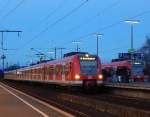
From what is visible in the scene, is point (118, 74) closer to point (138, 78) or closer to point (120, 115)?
point (138, 78)

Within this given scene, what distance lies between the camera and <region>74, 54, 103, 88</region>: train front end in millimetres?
50438

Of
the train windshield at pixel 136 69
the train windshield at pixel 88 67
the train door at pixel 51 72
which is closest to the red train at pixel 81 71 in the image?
the train windshield at pixel 88 67

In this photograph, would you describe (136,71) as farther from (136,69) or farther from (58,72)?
(58,72)

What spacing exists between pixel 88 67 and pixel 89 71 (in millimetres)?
379

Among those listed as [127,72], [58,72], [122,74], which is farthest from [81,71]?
[122,74]

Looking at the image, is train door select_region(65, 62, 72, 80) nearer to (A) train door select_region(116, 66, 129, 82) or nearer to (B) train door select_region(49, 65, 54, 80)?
(B) train door select_region(49, 65, 54, 80)

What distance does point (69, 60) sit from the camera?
173 ft

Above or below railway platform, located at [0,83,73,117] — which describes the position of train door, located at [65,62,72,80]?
above

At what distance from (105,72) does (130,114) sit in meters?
67.8

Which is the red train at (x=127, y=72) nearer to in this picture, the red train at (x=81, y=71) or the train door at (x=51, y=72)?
the train door at (x=51, y=72)

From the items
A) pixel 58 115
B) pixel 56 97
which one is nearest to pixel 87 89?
pixel 56 97

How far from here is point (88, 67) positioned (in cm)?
5172

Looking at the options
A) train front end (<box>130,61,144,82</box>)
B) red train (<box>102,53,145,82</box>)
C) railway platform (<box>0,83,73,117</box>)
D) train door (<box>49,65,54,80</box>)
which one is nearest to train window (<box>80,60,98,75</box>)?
train door (<box>49,65,54,80</box>)

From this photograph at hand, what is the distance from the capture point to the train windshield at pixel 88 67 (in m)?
51.4
